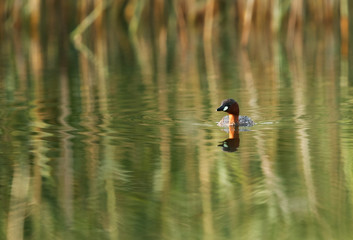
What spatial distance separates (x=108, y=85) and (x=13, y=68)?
118 inches

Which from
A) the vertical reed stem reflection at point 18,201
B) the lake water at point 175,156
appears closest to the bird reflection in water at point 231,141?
the lake water at point 175,156

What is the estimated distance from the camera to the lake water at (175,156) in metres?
3.78

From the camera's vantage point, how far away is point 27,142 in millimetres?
5887

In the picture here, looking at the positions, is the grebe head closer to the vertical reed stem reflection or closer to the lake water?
the lake water

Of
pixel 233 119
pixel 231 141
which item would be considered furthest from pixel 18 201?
pixel 233 119

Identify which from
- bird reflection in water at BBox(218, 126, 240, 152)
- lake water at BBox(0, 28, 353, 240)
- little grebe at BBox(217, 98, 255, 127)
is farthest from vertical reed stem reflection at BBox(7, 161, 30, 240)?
little grebe at BBox(217, 98, 255, 127)

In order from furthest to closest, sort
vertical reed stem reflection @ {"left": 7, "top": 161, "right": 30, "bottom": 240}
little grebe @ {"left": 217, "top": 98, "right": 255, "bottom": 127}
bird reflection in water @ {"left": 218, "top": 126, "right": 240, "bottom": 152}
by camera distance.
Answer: little grebe @ {"left": 217, "top": 98, "right": 255, "bottom": 127} → bird reflection in water @ {"left": 218, "top": 126, "right": 240, "bottom": 152} → vertical reed stem reflection @ {"left": 7, "top": 161, "right": 30, "bottom": 240}

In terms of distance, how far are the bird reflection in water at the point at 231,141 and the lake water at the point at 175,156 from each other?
0.06 ft

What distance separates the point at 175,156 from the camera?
5.27m

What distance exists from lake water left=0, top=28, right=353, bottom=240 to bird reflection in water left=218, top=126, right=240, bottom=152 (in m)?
0.02

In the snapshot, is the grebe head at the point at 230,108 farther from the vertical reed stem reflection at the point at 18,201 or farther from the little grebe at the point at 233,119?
the vertical reed stem reflection at the point at 18,201

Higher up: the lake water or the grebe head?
the grebe head

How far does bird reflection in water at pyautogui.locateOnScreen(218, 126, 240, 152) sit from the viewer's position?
5514mm

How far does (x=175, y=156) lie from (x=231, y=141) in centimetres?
66
